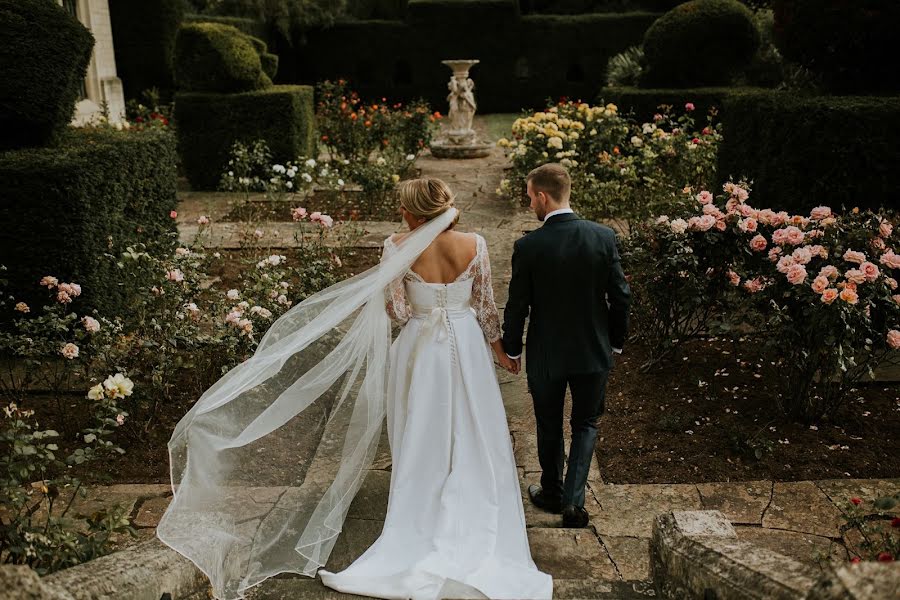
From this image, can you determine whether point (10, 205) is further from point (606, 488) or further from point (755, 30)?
point (755, 30)

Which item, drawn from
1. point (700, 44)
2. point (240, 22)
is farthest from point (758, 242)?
point (240, 22)

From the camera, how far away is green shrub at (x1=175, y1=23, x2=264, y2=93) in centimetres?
1104

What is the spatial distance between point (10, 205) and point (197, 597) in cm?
351

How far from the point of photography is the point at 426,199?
359 centimetres

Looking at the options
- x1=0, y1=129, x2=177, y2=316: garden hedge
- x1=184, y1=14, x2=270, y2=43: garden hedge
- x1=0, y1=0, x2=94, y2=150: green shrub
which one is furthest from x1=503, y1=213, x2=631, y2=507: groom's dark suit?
x1=184, y1=14, x2=270, y2=43: garden hedge

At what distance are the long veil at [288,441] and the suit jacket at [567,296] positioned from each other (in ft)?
1.45

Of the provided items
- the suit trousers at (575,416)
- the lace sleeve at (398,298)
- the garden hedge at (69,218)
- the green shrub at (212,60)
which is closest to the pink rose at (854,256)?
the suit trousers at (575,416)

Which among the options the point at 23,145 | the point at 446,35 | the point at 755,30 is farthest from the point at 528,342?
the point at 446,35

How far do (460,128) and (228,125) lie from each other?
16.2 ft

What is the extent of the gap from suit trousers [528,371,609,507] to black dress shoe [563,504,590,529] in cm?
2

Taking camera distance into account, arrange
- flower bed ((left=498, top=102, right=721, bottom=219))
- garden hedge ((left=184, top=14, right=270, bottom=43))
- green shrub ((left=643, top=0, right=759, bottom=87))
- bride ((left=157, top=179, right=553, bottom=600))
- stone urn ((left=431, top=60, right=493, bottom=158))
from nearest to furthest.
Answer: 1. bride ((left=157, top=179, right=553, bottom=600))
2. flower bed ((left=498, top=102, right=721, bottom=219))
3. green shrub ((left=643, top=0, right=759, bottom=87))
4. stone urn ((left=431, top=60, right=493, bottom=158))
5. garden hedge ((left=184, top=14, right=270, bottom=43))

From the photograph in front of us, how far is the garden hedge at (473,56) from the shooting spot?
70.2 ft

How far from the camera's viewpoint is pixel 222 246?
8.21 m

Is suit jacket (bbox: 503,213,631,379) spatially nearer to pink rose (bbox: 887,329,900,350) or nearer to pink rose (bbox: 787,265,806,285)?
pink rose (bbox: 787,265,806,285)
